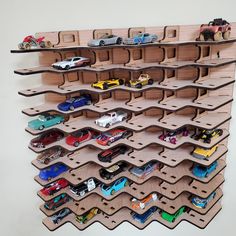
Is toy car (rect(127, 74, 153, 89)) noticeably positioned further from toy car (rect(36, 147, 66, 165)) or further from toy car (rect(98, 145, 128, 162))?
toy car (rect(36, 147, 66, 165))

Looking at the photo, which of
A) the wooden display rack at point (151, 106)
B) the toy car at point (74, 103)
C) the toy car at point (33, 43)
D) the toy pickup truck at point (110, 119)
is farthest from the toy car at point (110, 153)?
the toy car at point (33, 43)

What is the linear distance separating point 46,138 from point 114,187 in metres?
0.42

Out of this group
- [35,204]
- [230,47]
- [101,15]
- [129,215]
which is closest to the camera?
[230,47]

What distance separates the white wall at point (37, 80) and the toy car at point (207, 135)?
143mm

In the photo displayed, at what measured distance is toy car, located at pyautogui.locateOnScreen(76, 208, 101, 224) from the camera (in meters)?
1.36

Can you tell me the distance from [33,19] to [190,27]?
0.75m

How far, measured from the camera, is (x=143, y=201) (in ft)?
4.21

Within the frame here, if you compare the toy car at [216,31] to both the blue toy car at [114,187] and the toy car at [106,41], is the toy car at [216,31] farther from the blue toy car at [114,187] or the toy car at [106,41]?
the blue toy car at [114,187]

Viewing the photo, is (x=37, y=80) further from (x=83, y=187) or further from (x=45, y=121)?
(x=83, y=187)

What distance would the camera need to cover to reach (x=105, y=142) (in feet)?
3.86

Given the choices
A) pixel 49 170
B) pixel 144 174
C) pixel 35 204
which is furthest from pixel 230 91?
pixel 35 204

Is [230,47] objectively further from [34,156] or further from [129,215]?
[34,156]

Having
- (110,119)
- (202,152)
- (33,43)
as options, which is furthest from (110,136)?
(33,43)

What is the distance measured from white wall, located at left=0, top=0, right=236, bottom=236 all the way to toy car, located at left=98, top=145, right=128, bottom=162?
1.50 feet
